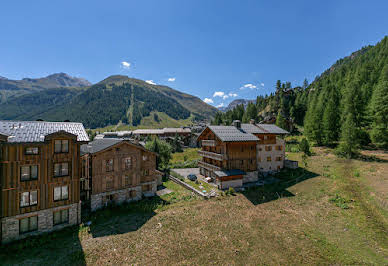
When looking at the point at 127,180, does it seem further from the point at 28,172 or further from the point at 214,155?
the point at 214,155

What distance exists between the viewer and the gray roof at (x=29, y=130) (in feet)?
65.2

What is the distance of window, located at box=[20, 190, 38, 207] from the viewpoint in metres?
19.8

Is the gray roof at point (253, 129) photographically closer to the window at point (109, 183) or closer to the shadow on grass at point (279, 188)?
the shadow on grass at point (279, 188)

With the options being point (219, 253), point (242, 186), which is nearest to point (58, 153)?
point (219, 253)

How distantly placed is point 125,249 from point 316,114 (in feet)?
237

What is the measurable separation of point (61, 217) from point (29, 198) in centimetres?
445

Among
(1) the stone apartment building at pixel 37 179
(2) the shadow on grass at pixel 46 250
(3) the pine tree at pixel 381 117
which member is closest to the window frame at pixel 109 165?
(1) the stone apartment building at pixel 37 179

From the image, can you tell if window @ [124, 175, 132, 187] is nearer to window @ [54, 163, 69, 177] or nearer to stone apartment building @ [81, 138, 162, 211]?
stone apartment building @ [81, 138, 162, 211]

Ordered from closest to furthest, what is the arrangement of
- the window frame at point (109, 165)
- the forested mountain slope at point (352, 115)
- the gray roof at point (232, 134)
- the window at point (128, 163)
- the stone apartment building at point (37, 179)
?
the stone apartment building at point (37, 179)
the window frame at point (109, 165)
the window at point (128, 163)
the gray roof at point (232, 134)
the forested mountain slope at point (352, 115)

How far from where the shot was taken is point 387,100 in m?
42.6

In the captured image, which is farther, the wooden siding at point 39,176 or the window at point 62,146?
the window at point 62,146

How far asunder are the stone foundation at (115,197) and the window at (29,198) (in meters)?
6.95

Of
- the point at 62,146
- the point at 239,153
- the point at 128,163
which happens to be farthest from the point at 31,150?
the point at 239,153

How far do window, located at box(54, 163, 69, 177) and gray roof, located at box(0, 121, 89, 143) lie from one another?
3.62m
